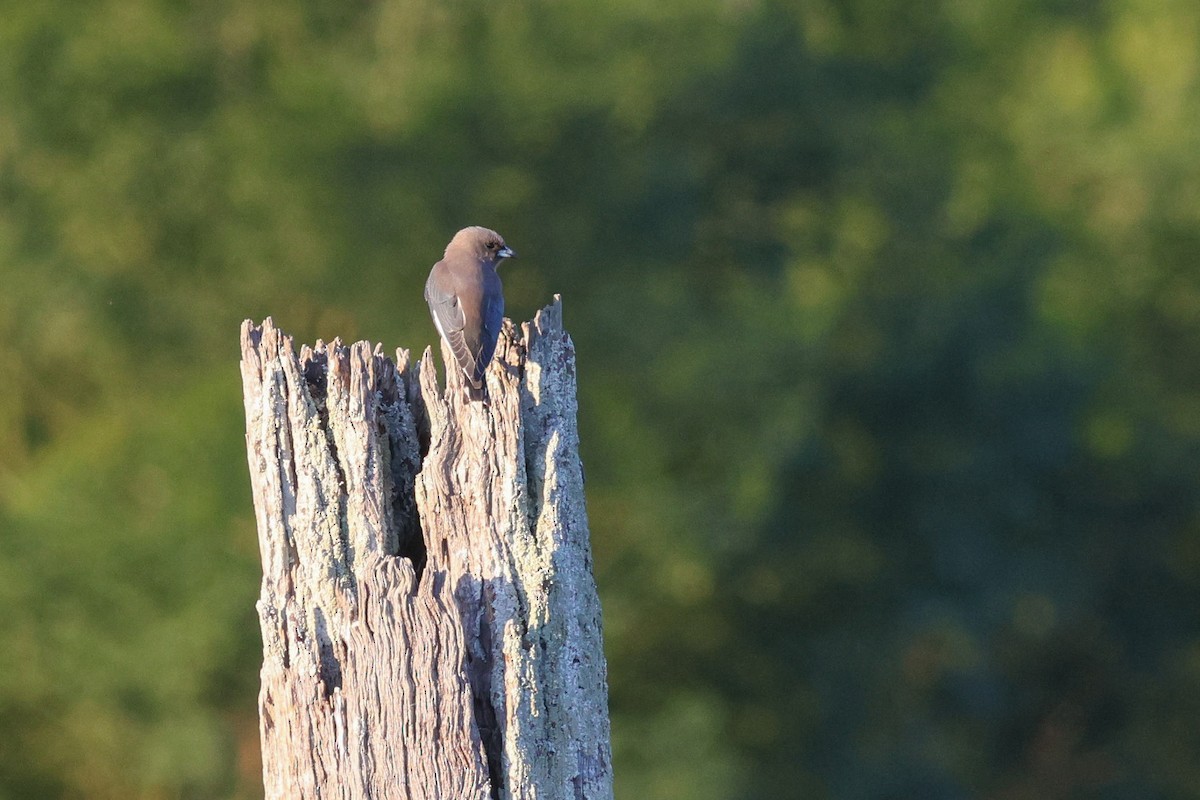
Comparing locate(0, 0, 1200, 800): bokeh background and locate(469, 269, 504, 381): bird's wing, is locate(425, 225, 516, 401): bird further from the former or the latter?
locate(0, 0, 1200, 800): bokeh background

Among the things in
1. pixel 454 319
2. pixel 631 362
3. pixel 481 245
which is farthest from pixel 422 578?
pixel 631 362

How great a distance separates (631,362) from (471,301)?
10865mm

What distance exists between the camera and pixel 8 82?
16.8 meters

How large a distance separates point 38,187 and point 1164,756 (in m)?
14.0

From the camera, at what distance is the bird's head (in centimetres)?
770

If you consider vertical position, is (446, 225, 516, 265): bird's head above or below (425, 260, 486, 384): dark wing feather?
above

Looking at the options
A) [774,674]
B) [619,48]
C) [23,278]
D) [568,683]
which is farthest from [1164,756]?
[568,683]

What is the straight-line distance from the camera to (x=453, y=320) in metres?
6.43

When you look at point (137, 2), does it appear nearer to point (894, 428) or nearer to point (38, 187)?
point (38, 187)

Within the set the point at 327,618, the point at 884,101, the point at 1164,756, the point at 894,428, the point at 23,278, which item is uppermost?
the point at 884,101

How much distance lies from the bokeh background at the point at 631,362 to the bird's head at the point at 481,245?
815cm

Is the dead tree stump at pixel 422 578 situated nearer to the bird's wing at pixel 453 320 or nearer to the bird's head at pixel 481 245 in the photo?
the bird's wing at pixel 453 320

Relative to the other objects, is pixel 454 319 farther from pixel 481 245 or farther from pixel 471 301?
pixel 481 245

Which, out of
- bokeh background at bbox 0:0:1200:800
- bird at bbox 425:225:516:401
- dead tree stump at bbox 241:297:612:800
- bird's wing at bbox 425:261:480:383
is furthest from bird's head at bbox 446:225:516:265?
bokeh background at bbox 0:0:1200:800
